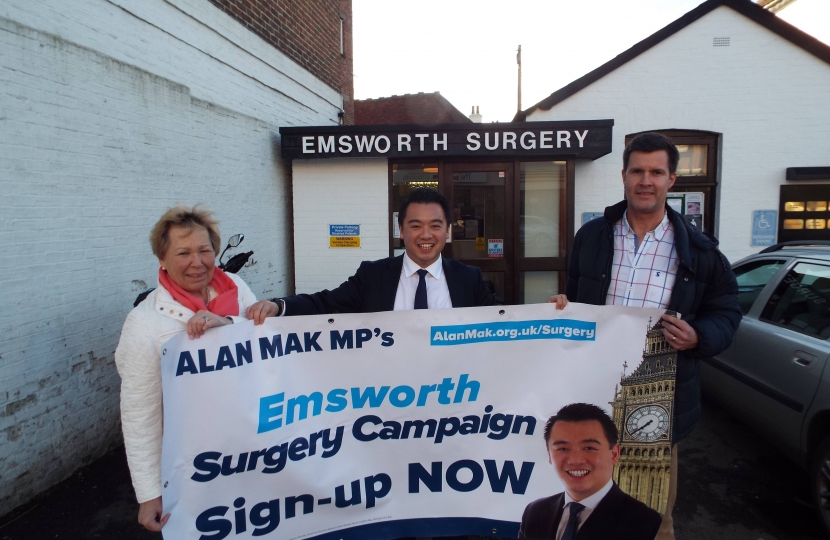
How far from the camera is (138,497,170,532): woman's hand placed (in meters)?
2.07

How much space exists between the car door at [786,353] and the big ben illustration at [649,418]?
146 centimetres

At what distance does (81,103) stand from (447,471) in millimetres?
3903

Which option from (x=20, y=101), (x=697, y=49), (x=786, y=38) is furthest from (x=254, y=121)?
(x=786, y=38)

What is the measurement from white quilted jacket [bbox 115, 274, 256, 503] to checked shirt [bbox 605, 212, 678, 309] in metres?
2.10

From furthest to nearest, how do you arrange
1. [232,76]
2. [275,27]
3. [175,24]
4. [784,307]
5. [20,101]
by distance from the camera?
[275,27], [232,76], [175,24], [784,307], [20,101]

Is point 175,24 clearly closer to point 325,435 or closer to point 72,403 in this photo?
point 72,403

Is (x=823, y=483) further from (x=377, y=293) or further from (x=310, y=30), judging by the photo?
(x=310, y=30)

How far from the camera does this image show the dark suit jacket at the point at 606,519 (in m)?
2.28

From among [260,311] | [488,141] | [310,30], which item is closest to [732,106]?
[488,141]

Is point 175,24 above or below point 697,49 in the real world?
below

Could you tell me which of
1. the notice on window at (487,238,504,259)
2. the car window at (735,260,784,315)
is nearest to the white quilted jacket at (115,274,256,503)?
the car window at (735,260,784,315)

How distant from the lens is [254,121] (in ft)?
23.0

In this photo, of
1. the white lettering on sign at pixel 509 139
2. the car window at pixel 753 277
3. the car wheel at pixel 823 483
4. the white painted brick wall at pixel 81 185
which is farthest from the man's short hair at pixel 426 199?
the white lettering on sign at pixel 509 139

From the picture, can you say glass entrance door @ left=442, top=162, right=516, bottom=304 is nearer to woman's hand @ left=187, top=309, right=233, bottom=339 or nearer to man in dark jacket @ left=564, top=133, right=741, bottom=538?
man in dark jacket @ left=564, top=133, right=741, bottom=538
